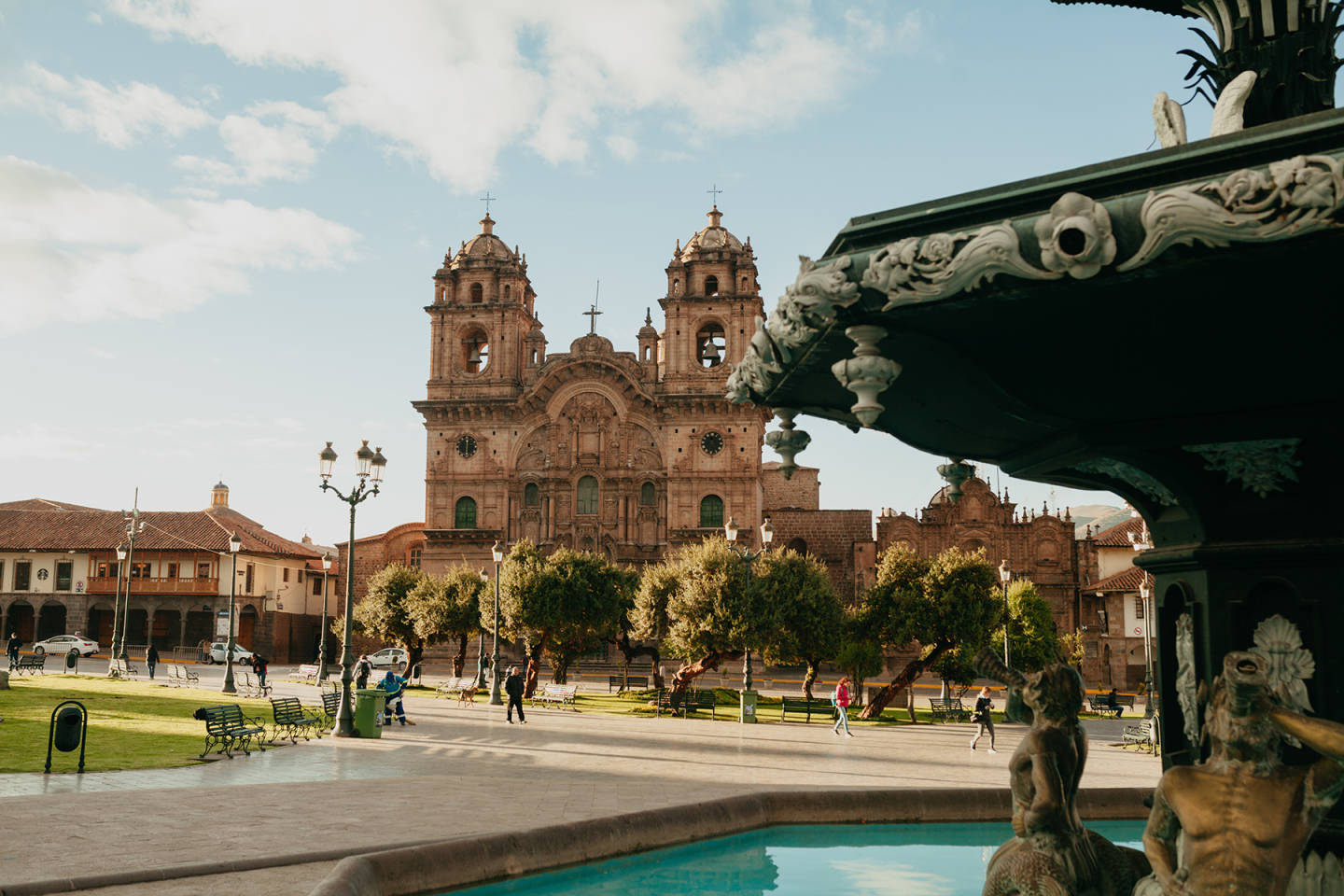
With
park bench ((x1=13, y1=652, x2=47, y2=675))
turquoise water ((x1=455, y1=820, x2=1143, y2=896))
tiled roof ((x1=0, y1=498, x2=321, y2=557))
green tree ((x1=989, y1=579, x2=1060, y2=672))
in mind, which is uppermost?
tiled roof ((x1=0, y1=498, x2=321, y2=557))

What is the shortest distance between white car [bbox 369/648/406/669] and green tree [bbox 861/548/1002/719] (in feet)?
103

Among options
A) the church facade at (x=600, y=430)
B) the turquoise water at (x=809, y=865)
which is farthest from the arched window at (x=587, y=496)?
the turquoise water at (x=809, y=865)

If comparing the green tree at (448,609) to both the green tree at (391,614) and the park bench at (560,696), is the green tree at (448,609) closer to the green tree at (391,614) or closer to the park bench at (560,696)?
the green tree at (391,614)

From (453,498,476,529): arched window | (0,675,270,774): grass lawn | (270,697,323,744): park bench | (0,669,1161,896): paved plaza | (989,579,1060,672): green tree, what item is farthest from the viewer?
(453,498,476,529): arched window

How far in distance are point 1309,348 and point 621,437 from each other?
51867 mm

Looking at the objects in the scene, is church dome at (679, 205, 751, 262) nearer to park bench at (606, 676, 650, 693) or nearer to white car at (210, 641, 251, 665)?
park bench at (606, 676, 650, 693)

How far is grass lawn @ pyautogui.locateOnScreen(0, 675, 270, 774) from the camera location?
16.2m

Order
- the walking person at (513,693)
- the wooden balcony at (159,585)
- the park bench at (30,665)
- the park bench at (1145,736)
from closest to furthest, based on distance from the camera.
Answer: the park bench at (1145,736) → the walking person at (513,693) → the park bench at (30,665) → the wooden balcony at (159,585)

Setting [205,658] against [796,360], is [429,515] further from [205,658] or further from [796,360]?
[796,360]

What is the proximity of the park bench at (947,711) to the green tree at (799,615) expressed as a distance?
399 centimetres

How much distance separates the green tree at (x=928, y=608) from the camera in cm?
3102

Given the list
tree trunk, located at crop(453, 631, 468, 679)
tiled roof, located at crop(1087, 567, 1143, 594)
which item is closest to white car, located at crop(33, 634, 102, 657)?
tree trunk, located at crop(453, 631, 468, 679)

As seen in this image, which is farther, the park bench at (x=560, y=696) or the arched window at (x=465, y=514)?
the arched window at (x=465, y=514)

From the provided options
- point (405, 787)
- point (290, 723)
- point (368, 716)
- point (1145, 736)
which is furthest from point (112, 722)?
point (1145, 736)
